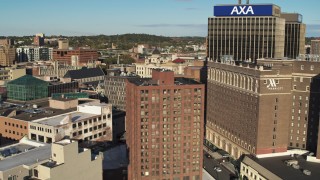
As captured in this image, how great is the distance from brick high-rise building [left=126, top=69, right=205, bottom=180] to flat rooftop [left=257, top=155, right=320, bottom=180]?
80.4 ft

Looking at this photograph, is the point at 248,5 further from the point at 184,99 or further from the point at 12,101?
the point at 12,101

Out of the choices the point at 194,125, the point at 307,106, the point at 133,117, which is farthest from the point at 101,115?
the point at 307,106

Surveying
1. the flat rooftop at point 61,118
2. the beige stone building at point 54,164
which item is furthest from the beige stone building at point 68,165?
the flat rooftop at point 61,118

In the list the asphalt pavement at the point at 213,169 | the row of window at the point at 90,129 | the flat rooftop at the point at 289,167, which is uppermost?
the row of window at the point at 90,129

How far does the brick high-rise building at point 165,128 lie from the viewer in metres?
119

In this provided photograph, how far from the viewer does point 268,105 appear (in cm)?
13988

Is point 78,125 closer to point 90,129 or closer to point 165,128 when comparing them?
point 90,129

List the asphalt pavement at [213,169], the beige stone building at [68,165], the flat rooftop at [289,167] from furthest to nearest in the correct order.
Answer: the asphalt pavement at [213,169]
the flat rooftop at [289,167]
the beige stone building at [68,165]

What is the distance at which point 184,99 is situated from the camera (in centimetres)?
12156

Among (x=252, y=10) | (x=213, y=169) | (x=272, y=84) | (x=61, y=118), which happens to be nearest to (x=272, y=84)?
(x=272, y=84)

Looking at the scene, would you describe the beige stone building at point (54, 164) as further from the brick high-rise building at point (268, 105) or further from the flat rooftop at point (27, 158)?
the brick high-rise building at point (268, 105)

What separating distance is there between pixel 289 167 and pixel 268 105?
76.5ft

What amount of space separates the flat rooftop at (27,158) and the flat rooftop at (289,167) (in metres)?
69.6

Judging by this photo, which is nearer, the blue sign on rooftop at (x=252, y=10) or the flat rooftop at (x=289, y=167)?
the flat rooftop at (x=289, y=167)
